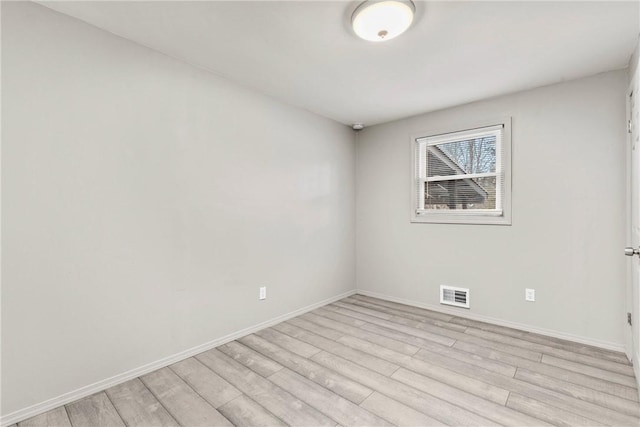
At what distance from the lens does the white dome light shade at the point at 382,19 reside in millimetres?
1715

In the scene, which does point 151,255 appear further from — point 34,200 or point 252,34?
point 252,34

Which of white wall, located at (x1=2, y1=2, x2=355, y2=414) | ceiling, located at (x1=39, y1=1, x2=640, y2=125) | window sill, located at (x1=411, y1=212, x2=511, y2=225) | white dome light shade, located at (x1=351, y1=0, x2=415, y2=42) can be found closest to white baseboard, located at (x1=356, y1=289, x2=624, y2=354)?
window sill, located at (x1=411, y1=212, x2=511, y2=225)

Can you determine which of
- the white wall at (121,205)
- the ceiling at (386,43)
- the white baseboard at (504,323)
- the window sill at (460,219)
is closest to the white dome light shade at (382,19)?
the ceiling at (386,43)

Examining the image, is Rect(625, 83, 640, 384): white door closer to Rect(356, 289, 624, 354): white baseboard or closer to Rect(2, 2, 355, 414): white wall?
Rect(356, 289, 624, 354): white baseboard

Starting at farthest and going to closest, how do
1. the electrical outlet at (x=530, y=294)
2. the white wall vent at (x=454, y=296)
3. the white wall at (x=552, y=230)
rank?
the white wall vent at (x=454, y=296)
the electrical outlet at (x=530, y=294)
the white wall at (x=552, y=230)

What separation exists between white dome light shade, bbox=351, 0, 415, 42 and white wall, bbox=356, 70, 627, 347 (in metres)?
1.82

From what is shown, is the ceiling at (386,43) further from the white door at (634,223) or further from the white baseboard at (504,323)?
the white baseboard at (504,323)

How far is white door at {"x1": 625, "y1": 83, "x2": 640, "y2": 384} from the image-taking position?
1962mm

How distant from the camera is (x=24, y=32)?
1.73 metres

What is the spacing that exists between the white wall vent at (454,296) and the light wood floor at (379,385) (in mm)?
514

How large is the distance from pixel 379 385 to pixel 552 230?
218 centimetres

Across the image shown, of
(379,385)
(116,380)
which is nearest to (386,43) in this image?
(379,385)

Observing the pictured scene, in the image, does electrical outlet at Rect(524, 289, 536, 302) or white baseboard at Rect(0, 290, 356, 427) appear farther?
electrical outlet at Rect(524, 289, 536, 302)

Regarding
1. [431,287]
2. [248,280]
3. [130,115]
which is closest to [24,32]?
[130,115]
